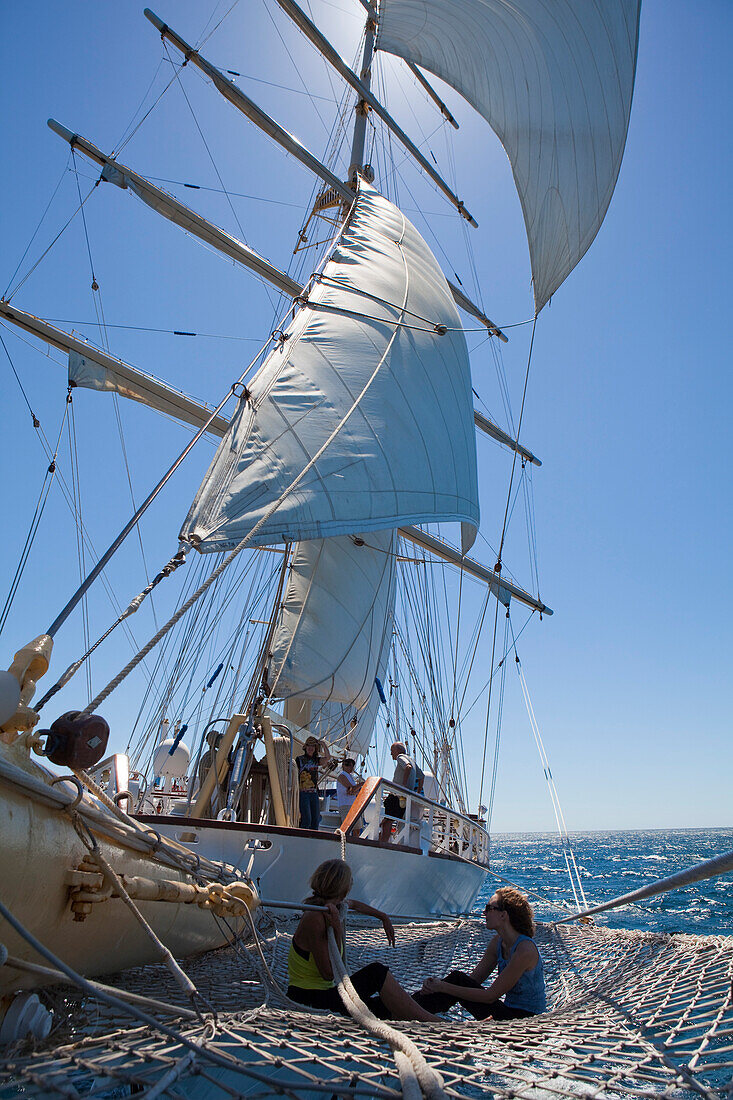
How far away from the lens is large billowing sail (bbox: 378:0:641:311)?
10.1 meters

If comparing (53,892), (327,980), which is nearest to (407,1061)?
(53,892)

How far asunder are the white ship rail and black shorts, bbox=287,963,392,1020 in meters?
3.09

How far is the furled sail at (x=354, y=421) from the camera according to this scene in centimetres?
706

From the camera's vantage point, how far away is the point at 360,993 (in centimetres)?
300

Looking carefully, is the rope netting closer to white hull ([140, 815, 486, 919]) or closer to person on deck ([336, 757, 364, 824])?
white hull ([140, 815, 486, 919])

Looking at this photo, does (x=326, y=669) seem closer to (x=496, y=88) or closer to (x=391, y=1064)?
(x=391, y=1064)

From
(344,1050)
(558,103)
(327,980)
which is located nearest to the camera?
(344,1050)

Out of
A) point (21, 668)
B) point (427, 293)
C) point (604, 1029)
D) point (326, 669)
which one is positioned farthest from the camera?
point (326, 669)

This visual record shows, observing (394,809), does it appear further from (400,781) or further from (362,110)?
(362,110)

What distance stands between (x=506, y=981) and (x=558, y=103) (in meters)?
12.5

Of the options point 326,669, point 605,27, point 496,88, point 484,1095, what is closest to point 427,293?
point 605,27

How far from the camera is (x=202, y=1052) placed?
1.58 m

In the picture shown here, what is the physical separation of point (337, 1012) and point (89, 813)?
4.58ft

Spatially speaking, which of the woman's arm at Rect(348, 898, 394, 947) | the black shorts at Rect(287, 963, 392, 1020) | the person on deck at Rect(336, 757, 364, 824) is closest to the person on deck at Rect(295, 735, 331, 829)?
the person on deck at Rect(336, 757, 364, 824)
